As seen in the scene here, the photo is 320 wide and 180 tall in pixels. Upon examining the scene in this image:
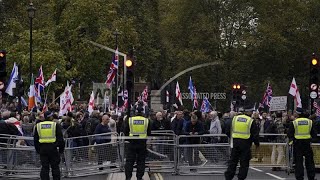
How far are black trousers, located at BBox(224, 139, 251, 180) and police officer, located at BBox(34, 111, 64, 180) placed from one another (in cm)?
387

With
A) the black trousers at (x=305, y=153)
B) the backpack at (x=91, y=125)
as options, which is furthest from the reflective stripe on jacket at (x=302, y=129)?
the backpack at (x=91, y=125)

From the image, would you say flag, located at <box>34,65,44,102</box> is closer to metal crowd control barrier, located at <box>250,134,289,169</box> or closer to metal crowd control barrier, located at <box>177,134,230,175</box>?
metal crowd control barrier, located at <box>177,134,230,175</box>

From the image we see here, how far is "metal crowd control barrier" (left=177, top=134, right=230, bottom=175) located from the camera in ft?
68.9

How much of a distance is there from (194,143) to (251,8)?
164ft

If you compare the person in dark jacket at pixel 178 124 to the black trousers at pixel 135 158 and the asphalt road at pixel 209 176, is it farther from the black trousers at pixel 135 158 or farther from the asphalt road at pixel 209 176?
the black trousers at pixel 135 158

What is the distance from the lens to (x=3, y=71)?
27.2 m

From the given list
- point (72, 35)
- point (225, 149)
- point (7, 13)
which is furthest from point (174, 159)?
point (7, 13)

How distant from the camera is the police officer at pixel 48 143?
55.9 ft

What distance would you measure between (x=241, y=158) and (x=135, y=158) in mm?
2577

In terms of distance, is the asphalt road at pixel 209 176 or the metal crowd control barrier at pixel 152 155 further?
the asphalt road at pixel 209 176

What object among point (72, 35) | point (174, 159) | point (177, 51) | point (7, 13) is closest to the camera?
point (174, 159)

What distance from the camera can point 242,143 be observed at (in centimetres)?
1764

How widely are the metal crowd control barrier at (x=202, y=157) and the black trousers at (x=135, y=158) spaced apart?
8.69 ft

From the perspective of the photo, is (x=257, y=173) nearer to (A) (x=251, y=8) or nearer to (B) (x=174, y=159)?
(B) (x=174, y=159)
